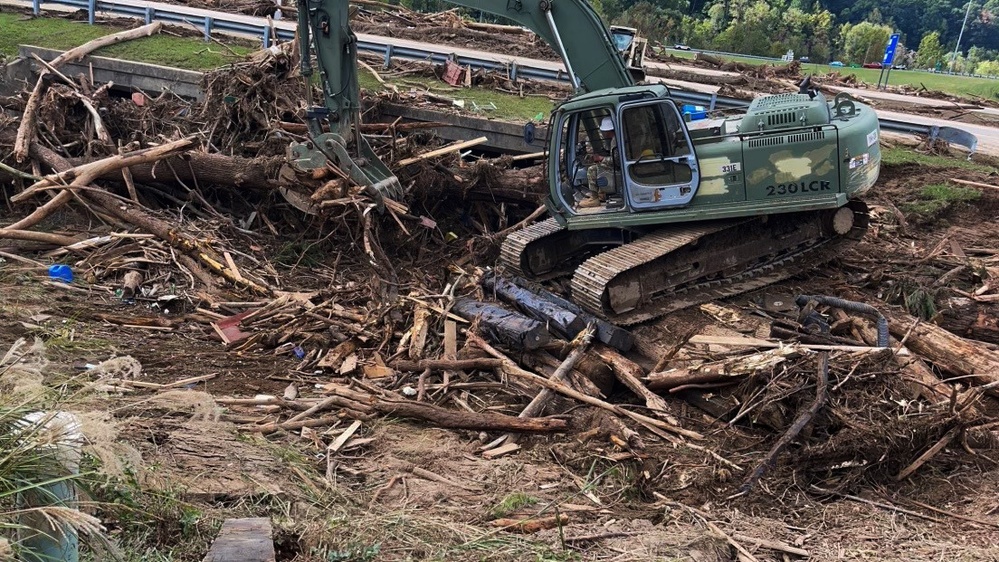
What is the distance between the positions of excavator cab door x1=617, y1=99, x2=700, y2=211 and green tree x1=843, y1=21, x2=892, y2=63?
1941 inches

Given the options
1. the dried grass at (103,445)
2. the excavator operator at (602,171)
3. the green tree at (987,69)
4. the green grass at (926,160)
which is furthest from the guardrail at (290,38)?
the green tree at (987,69)

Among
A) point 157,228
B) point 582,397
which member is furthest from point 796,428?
point 157,228

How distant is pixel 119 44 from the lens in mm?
15266

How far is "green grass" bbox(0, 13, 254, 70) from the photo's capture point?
581 inches

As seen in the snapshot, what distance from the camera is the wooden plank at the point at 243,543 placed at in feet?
11.1

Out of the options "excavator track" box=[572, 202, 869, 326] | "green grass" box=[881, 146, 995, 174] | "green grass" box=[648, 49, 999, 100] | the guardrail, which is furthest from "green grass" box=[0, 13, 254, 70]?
"green grass" box=[648, 49, 999, 100]

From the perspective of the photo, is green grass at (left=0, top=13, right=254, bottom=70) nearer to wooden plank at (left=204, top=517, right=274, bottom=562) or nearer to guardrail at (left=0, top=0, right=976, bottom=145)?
guardrail at (left=0, top=0, right=976, bottom=145)

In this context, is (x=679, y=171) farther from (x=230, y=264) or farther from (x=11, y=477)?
(x=11, y=477)

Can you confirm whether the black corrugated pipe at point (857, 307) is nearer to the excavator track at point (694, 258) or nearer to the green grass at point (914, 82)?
the excavator track at point (694, 258)

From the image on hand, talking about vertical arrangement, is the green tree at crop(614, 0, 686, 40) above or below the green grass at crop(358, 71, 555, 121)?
above

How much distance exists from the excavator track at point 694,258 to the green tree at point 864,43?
1908 inches

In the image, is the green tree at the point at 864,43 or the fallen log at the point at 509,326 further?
the green tree at the point at 864,43

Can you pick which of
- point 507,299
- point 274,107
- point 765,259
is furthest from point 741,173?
point 274,107

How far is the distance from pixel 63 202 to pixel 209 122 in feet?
8.18
